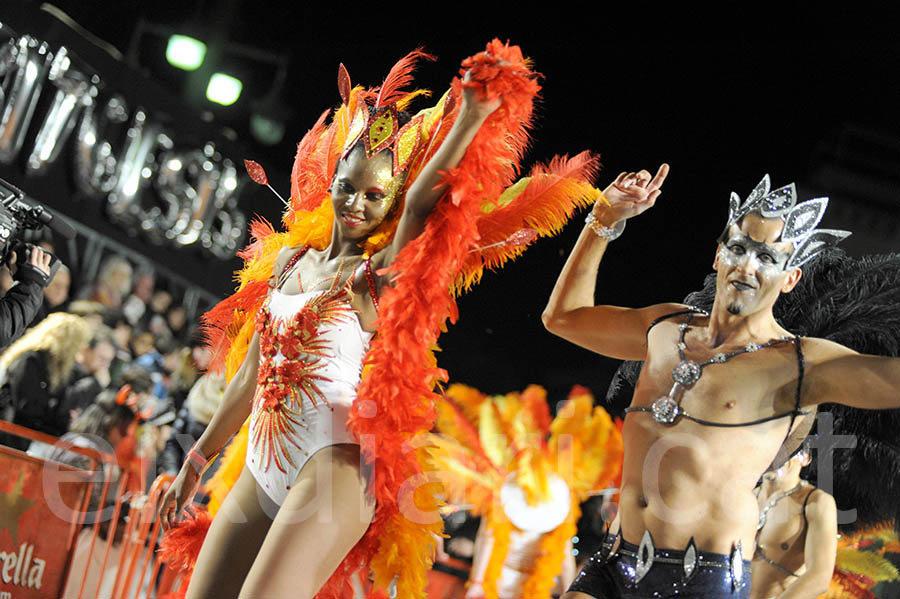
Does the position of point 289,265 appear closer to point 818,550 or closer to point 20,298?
point 20,298

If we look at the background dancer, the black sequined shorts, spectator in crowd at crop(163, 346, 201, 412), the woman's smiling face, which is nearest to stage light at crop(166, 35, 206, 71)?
spectator in crowd at crop(163, 346, 201, 412)

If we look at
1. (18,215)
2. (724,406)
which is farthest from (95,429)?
(724,406)

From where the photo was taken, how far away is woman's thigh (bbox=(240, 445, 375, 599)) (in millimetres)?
2020

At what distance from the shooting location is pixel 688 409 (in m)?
2.46

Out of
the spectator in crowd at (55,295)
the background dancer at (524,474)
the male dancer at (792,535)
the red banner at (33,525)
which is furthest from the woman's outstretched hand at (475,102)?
the background dancer at (524,474)

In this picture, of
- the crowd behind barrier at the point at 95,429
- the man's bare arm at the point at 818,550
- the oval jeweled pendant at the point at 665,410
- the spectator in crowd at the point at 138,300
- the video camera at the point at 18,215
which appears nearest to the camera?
the oval jeweled pendant at the point at 665,410

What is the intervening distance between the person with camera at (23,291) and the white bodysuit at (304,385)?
5.64ft

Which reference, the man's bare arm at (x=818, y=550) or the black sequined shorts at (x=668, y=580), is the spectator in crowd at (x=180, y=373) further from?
the black sequined shorts at (x=668, y=580)

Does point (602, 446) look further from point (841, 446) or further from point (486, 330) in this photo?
point (841, 446)

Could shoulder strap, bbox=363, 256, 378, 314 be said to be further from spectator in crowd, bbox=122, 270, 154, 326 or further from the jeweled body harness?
spectator in crowd, bbox=122, 270, 154, 326

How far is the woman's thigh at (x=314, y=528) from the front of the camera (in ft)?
6.63

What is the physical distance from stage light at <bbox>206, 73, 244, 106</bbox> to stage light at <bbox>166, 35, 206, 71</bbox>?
0.85ft

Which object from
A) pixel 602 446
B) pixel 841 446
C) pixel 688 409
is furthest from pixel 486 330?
pixel 688 409

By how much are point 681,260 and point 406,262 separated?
3.34 m
